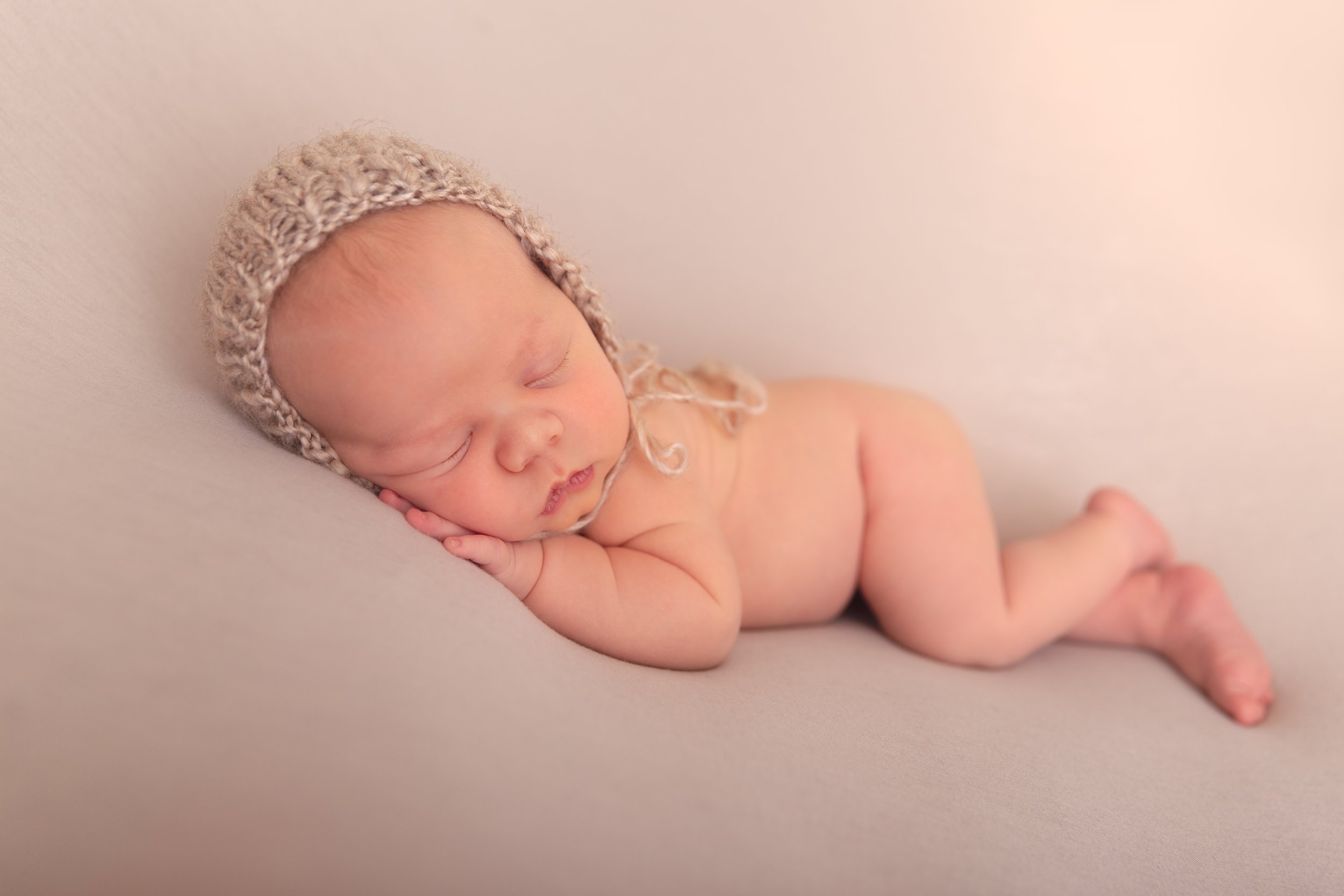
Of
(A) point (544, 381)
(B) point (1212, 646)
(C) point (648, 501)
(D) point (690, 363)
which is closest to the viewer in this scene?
(A) point (544, 381)

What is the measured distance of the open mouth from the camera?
44.4 inches

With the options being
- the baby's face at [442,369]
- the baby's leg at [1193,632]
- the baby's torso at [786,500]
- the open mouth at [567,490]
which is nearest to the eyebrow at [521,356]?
the baby's face at [442,369]

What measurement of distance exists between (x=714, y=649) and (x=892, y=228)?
44.7 inches

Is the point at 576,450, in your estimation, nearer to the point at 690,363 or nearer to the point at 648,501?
the point at 648,501

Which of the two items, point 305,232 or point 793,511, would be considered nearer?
point 305,232

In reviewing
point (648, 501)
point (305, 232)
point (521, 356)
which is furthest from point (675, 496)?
point (305, 232)

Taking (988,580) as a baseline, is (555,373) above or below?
above

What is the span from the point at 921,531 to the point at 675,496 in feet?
1.44

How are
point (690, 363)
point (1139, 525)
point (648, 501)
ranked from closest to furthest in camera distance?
point (648, 501)
point (1139, 525)
point (690, 363)

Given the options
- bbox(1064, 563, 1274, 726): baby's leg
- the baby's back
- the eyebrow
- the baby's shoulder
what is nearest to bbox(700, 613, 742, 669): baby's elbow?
the baby's shoulder

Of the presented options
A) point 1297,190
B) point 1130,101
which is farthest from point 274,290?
point 1297,190

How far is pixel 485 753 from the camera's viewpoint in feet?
2.41

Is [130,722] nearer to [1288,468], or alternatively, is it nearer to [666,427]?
[666,427]

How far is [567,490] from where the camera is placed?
1145mm
